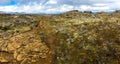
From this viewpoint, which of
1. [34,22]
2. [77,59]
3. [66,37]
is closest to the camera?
[77,59]

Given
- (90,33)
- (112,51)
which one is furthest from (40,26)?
(112,51)

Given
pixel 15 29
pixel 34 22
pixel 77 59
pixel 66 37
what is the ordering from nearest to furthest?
pixel 77 59 → pixel 66 37 → pixel 15 29 → pixel 34 22

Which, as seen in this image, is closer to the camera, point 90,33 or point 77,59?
point 77,59

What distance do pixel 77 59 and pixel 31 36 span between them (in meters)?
11.1

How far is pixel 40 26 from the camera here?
50688mm

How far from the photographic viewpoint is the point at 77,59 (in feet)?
139

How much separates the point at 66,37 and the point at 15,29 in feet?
38.8

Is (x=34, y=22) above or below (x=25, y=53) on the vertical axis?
above

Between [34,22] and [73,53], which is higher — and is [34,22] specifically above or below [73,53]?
above

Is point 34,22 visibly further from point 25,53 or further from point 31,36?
point 25,53

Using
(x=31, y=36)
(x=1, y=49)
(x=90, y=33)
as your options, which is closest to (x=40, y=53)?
(x=31, y=36)

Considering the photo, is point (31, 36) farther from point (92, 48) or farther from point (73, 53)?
point (92, 48)

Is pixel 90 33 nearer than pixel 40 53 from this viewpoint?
No

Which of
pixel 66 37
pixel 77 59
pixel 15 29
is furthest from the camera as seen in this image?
pixel 15 29
